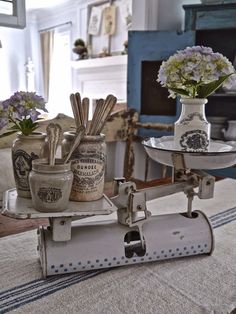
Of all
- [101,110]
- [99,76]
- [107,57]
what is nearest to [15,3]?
[101,110]

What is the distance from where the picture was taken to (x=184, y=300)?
1.95ft

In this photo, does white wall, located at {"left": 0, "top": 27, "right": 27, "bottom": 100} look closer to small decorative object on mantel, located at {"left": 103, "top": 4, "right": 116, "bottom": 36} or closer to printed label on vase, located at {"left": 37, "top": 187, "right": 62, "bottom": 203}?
small decorative object on mantel, located at {"left": 103, "top": 4, "right": 116, "bottom": 36}

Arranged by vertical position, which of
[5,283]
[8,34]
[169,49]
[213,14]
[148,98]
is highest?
[8,34]

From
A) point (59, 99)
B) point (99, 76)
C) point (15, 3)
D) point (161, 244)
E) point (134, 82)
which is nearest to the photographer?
point (161, 244)

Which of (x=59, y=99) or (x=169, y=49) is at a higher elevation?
(x=169, y=49)

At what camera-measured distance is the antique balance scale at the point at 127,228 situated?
65 centimetres

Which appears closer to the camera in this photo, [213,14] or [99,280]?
[99,280]

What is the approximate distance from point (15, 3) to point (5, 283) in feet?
→ 4.27

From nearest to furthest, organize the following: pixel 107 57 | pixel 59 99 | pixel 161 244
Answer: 1. pixel 161 244
2. pixel 107 57
3. pixel 59 99

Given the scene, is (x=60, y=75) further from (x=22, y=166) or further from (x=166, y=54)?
(x=22, y=166)

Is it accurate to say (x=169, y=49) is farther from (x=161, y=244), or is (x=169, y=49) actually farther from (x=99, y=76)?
(x=99, y=76)

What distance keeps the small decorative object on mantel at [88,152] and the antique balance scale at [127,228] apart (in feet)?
0.09

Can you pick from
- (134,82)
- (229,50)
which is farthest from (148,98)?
(229,50)

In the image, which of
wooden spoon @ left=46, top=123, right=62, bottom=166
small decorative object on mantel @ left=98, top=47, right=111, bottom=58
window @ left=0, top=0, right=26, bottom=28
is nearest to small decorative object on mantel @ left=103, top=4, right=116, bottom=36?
small decorative object on mantel @ left=98, top=47, right=111, bottom=58
